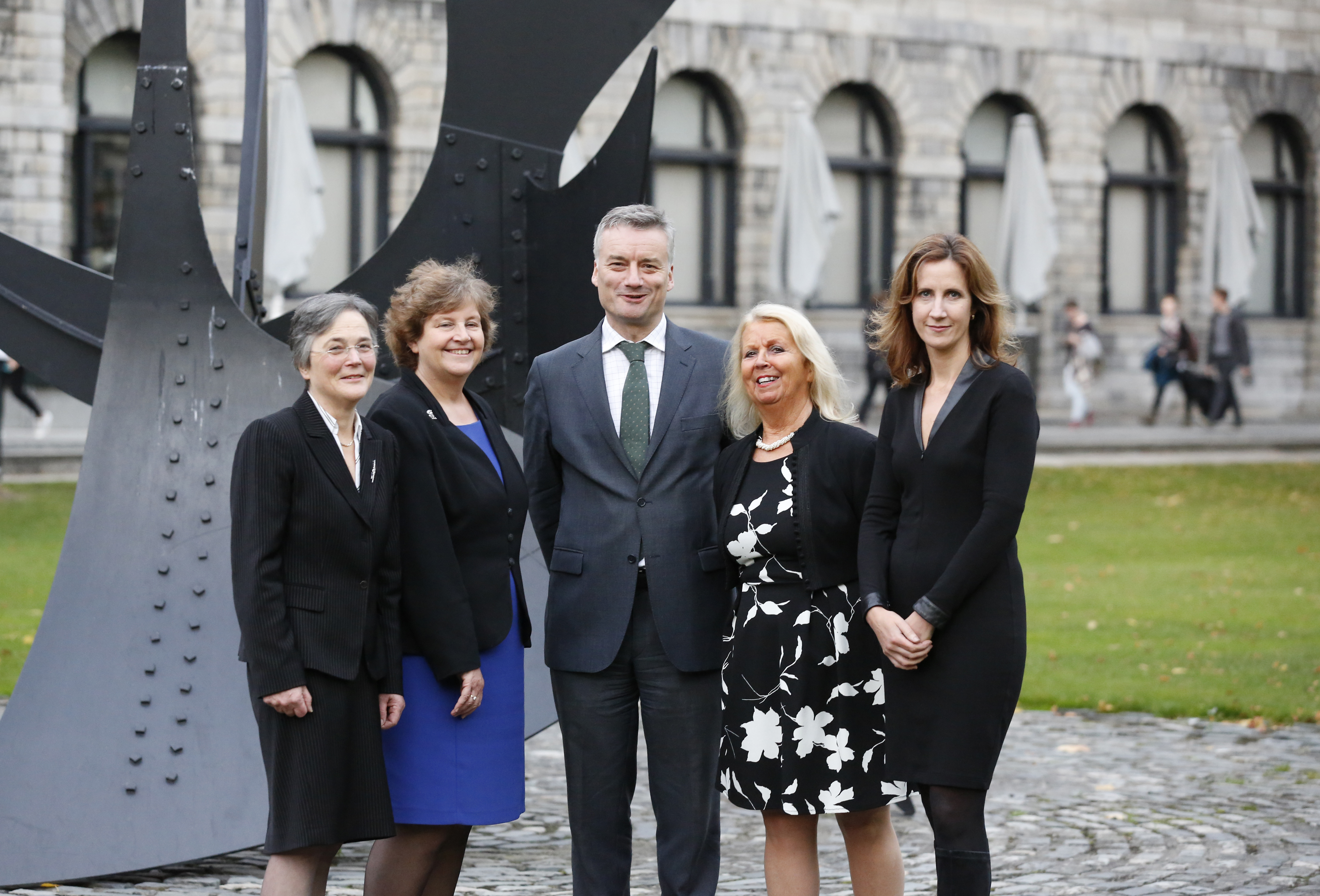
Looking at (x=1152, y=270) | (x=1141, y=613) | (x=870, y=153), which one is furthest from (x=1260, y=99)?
(x=1141, y=613)

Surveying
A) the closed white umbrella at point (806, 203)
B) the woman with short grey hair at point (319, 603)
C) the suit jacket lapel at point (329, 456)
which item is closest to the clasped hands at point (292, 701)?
the woman with short grey hair at point (319, 603)

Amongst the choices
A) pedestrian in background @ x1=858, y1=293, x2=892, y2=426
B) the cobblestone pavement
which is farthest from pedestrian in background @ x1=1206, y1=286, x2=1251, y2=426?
the cobblestone pavement

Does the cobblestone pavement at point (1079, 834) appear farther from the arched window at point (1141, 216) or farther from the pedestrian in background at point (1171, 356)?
the arched window at point (1141, 216)

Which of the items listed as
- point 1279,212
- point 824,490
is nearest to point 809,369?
point 824,490

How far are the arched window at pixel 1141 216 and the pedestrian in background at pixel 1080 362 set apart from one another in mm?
2824

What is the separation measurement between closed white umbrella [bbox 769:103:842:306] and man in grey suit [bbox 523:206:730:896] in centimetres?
1751

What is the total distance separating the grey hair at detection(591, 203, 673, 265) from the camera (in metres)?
4.18

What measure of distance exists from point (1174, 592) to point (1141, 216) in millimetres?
17725

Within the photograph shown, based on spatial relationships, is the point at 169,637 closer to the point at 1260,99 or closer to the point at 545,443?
the point at 545,443

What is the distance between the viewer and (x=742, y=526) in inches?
160

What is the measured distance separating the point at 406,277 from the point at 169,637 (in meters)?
1.47

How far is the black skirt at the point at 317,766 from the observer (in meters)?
3.72

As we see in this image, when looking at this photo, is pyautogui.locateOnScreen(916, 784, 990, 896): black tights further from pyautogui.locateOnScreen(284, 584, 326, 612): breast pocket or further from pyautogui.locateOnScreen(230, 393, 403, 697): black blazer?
pyautogui.locateOnScreen(284, 584, 326, 612): breast pocket

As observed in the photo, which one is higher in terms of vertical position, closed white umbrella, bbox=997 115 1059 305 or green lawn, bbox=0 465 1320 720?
closed white umbrella, bbox=997 115 1059 305
